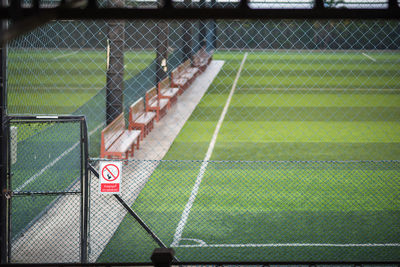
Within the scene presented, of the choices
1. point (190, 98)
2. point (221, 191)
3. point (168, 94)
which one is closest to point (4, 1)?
point (221, 191)

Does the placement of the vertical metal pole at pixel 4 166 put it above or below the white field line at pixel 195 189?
above

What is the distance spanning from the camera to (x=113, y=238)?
8461 millimetres

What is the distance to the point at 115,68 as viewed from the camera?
13.1 metres

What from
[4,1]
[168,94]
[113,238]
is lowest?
[113,238]

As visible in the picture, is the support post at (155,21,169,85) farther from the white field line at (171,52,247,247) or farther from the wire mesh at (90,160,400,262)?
the wire mesh at (90,160,400,262)

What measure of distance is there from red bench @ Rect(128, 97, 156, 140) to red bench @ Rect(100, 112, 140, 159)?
676 mm

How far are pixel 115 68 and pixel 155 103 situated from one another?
3662 mm

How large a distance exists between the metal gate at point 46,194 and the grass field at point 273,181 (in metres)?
0.21

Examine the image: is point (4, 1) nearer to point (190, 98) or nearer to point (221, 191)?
point (221, 191)

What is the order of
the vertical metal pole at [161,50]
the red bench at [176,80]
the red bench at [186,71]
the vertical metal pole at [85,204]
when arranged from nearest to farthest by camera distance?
the vertical metal pole at [85,204]
the vertical metal pole at [161,50]
the red bench at [176,80]
the red bench at [186,71]

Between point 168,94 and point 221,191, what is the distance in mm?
7876

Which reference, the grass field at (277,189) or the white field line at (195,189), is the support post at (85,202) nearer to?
the grass field at (277,189)

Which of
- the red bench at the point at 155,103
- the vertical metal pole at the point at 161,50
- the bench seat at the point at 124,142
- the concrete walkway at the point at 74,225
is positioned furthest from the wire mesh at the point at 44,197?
the vertical metal pole at the point at 161,50

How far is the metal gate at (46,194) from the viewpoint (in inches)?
264
